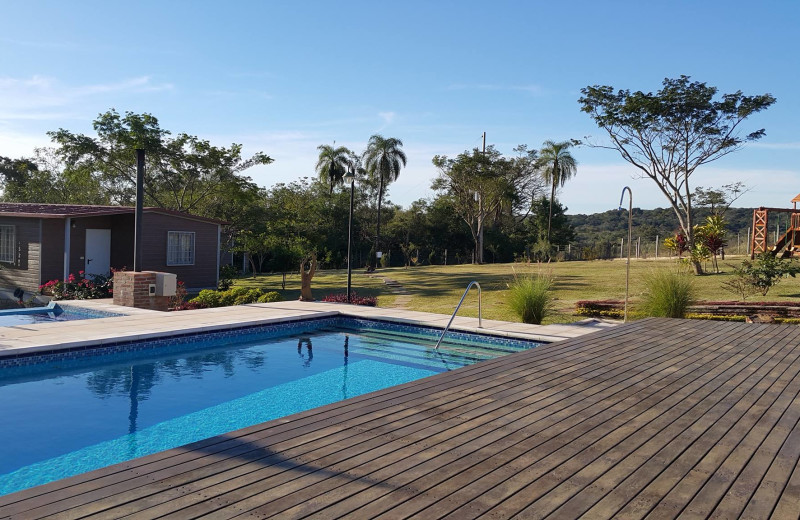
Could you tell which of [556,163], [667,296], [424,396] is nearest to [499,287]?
[667,296]

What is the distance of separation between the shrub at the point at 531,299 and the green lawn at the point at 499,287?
0.42 m

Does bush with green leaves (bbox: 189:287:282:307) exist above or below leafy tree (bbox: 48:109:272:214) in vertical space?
below

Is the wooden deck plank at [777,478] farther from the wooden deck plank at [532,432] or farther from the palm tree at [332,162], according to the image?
the palm tree at [332,162]

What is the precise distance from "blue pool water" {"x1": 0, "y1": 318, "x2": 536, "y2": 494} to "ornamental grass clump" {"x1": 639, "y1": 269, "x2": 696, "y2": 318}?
283cm

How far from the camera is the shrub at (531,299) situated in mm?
9867

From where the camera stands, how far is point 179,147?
20859mm

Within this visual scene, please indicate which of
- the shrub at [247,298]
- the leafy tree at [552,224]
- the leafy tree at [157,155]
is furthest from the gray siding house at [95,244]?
the leafy tree at [552,224]

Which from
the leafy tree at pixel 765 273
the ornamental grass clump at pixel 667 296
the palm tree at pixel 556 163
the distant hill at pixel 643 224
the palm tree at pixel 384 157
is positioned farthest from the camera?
the distant hill at pixel 643 224

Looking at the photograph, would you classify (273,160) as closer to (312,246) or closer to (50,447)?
(312,246)

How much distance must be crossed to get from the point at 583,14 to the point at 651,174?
8377mm

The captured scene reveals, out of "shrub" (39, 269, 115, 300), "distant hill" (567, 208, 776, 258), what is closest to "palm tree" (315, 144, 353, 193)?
"distant hill" (567, 208, 776, 258)

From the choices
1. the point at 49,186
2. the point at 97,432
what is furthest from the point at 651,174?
the point at 49,186

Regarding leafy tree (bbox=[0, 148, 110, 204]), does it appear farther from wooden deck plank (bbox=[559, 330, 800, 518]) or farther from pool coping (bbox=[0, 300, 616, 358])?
wooden deck plank (bbox=[559, 330, 800, 518])

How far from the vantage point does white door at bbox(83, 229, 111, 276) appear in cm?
1559
